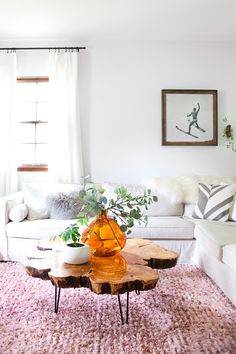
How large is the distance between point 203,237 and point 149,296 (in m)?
0.76

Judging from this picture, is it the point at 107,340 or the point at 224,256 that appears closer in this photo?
the point at 107,340

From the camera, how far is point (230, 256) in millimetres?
2299

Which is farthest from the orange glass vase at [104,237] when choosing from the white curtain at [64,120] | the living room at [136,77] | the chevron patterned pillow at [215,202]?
the white curtain at [64,120]

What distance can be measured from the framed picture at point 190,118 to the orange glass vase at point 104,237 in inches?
88.4

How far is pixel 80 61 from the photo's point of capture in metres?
4.27

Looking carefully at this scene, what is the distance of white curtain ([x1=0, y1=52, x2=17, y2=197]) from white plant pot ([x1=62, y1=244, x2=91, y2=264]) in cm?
236

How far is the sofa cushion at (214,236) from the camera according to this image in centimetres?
253

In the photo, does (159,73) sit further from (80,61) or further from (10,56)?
(10,56)

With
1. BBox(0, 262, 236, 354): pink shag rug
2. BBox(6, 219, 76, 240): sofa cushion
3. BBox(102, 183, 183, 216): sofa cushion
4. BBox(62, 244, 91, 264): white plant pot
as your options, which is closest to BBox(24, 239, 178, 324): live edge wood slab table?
BBox(62, 244, 91, 264): white plant pot

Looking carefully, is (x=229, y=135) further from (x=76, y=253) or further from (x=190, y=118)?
(x=76, y=253)

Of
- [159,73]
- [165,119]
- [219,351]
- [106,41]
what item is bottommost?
[219,351]

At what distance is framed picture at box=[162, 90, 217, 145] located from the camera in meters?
4.25

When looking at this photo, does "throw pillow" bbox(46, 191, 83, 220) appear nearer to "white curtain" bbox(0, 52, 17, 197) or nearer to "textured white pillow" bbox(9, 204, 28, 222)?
"textured white pillow" bbox(9, 204, 28, 222)

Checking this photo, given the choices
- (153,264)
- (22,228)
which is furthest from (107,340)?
(22,228)
